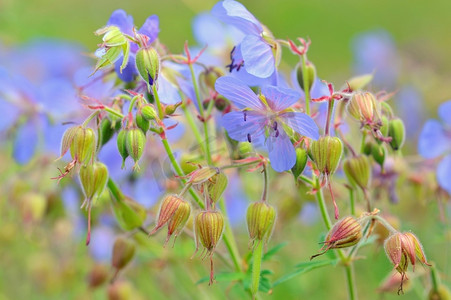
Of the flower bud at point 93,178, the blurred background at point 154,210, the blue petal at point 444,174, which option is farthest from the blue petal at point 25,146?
the blue petal at point 444,174

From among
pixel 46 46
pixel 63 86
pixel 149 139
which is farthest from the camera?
pixel 46 46

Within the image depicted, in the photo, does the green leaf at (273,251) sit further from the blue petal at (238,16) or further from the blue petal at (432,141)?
the blue petal at (432,141)

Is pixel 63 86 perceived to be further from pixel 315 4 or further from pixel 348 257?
pixel 315 4

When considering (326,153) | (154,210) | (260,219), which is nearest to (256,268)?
(260,219)

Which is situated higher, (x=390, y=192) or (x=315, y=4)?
(x=390, y=192)

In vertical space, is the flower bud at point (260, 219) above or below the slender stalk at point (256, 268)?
above

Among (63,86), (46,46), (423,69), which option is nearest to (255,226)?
(63,86)

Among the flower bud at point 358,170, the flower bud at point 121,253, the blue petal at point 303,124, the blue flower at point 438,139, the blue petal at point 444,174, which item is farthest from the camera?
the blue flower at point 438,139
